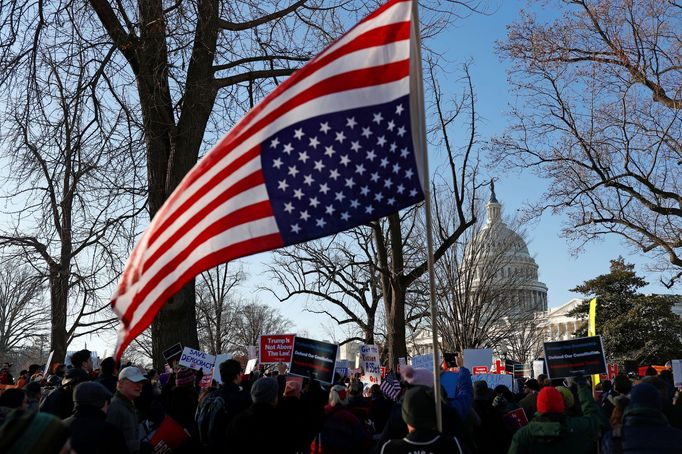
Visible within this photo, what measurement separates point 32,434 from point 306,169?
9.98 ft

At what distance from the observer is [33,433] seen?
3006 mm

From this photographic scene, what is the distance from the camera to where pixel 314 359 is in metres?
11.8

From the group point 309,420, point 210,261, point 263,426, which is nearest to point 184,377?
point 309,420

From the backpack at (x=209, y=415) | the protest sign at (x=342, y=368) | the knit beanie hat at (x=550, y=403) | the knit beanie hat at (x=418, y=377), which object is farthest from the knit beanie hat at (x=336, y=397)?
the protest sign at (x=342, y=368)

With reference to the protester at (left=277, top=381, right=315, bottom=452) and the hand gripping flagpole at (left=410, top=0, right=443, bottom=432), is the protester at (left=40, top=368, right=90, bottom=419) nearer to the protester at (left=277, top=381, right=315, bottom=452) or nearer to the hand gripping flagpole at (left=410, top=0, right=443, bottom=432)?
the protester at (left=277, top=381, right=315, bottom=452)

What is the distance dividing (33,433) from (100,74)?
34.1ft

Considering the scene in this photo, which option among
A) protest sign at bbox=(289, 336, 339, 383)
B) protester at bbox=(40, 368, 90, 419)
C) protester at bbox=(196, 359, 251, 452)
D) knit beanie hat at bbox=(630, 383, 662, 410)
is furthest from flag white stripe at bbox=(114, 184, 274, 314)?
protest sign at bbox=(289, 336, 339, 383)

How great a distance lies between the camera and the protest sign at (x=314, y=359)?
38.7 feet

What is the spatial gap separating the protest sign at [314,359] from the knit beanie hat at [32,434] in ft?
28.7

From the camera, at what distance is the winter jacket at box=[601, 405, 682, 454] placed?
5.57m

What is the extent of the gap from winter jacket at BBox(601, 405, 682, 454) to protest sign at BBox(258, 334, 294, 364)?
12.5m

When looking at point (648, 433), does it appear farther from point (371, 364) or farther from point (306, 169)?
point (371, 364)

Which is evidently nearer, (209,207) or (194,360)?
(209,207)

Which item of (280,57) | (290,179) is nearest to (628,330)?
(280,57)
